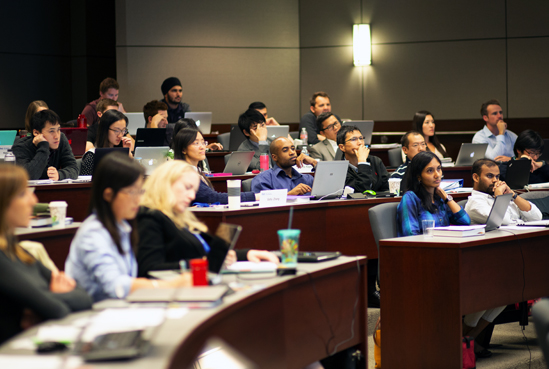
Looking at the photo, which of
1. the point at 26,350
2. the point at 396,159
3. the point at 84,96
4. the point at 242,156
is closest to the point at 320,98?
the point at 396,159

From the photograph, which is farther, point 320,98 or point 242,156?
point 320,98

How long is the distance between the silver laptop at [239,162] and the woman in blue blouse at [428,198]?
203cm

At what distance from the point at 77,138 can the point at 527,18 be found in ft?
18.7

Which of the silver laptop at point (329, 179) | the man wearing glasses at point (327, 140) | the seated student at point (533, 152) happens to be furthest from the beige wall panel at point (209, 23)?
the silver laptop at point (329, 179)

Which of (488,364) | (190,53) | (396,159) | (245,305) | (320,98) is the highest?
(190,53)

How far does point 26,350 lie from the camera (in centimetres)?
148

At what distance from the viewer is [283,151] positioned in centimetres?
472

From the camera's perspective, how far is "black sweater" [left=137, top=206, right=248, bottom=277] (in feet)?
7.86

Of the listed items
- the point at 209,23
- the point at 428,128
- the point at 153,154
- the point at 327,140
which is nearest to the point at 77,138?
the point at 153,154

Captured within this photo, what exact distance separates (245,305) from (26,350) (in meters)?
0.81

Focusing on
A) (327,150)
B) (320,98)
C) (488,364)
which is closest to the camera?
(488,364)

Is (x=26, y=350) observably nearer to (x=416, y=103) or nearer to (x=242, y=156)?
(x=242, y=156)

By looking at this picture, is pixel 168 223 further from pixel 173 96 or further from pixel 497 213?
pixel 173 96

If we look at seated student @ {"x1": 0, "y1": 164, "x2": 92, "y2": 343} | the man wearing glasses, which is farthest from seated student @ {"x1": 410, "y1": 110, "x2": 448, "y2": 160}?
seated student @ {"x1": 0, "y1": 164, "x2": 92, "y2": 343}
